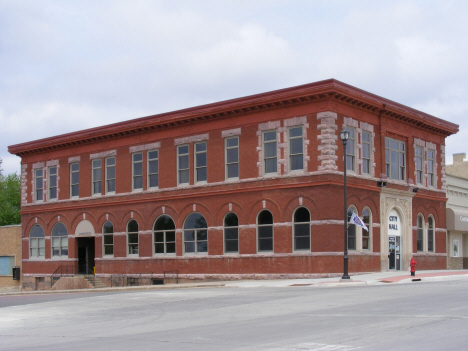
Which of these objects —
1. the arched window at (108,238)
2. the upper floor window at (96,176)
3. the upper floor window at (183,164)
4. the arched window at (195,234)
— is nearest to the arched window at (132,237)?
the arched window at (108,238)

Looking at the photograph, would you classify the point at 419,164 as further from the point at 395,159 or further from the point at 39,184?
the point at 39,184

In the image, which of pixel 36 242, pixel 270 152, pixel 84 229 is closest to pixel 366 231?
pixel 270 152

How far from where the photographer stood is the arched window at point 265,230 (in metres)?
36.3

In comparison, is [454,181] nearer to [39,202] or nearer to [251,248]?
[251,248]

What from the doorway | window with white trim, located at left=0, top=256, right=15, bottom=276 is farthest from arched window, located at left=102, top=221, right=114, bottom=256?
window with white trim, located at left=0, top=256, right=15, bottom=276

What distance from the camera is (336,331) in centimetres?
1311

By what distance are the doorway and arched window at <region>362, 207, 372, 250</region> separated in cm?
2147

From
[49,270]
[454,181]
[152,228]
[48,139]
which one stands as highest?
[48,139]

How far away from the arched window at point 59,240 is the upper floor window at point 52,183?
2.32 metres

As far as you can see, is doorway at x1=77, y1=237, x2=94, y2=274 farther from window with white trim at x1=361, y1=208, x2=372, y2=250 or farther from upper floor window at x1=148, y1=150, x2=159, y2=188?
window with white trim at x1=361, y1=208, x2=372, y2=250

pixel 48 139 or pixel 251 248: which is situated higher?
pixel 48 139

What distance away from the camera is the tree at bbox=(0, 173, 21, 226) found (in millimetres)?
84000

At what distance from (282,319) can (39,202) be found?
38846mm

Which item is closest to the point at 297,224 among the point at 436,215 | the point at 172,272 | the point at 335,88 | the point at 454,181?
the point at 335,88
